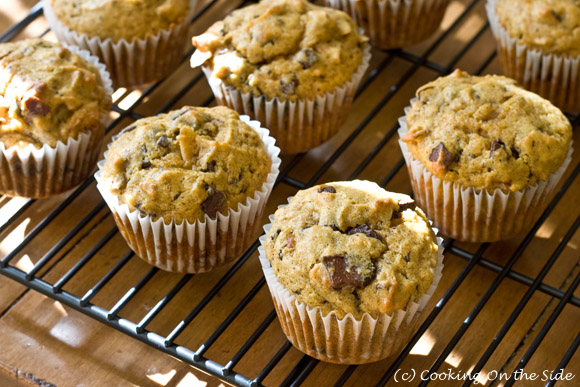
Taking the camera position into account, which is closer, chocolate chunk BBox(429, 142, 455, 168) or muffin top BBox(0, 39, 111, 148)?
chocolate chunk BBox(429, 142, 455, 168)

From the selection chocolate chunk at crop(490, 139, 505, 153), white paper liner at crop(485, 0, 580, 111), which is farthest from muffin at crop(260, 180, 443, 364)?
white paper liner at crop(485, 0, 580, 111)

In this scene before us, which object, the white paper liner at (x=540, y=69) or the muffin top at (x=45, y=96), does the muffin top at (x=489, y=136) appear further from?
the muffin top at (x=45, y=96)

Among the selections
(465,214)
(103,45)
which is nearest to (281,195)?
(465,214)

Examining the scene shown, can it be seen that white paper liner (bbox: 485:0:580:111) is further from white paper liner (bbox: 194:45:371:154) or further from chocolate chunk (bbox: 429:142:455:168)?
chocolate chunk (bbox: 429:142:455:168)

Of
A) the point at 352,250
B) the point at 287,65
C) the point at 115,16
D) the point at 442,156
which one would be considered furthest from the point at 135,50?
the point at 352,250

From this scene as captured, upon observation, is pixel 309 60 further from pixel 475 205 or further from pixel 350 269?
pixel 350 269

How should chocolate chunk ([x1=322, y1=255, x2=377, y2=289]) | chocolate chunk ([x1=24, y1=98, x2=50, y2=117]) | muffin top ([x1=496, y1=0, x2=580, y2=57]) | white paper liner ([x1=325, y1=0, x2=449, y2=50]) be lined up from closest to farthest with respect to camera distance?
chocolate chunk ([x1=322, y1=255, x2=377, y2=289])
chocolate chunk ([x1=24, y1=98, x2=50, y2=117])
muffin top ([x1=496, y1=0, x2=580, y2=57])
white paper liner ([x1=325, y1=0, x2=449, y2=50])

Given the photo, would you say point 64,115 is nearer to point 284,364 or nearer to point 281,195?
point 281,195
